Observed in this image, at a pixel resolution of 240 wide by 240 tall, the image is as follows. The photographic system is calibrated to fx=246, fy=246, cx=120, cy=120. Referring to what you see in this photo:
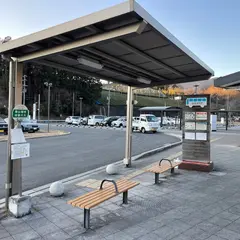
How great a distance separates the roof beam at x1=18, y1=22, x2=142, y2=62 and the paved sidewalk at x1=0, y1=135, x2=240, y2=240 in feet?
8.79

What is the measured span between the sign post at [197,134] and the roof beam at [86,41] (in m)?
4.87

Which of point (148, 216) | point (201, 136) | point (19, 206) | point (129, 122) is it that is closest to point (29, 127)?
point (129, 122)

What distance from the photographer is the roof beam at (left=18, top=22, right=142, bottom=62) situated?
10.5ft

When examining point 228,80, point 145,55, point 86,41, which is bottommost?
point 86,41

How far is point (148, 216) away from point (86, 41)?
2.96 meters

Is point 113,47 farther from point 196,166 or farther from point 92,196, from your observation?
point 196,166

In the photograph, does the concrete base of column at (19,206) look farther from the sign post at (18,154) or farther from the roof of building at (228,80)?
the roof of building at (228,80)

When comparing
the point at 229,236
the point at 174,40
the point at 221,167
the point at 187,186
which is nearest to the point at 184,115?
the point at 221,167

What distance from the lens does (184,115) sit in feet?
26.1

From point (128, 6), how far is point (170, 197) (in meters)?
3.76

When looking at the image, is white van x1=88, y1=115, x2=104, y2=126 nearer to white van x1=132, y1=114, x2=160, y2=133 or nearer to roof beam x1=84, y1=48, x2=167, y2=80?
white van x1=132, y1=114, x2=160, y2=133

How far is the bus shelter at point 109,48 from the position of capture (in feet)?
10.4

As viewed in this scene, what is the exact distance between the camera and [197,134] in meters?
7.65

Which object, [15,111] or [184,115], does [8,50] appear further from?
[184,115]
